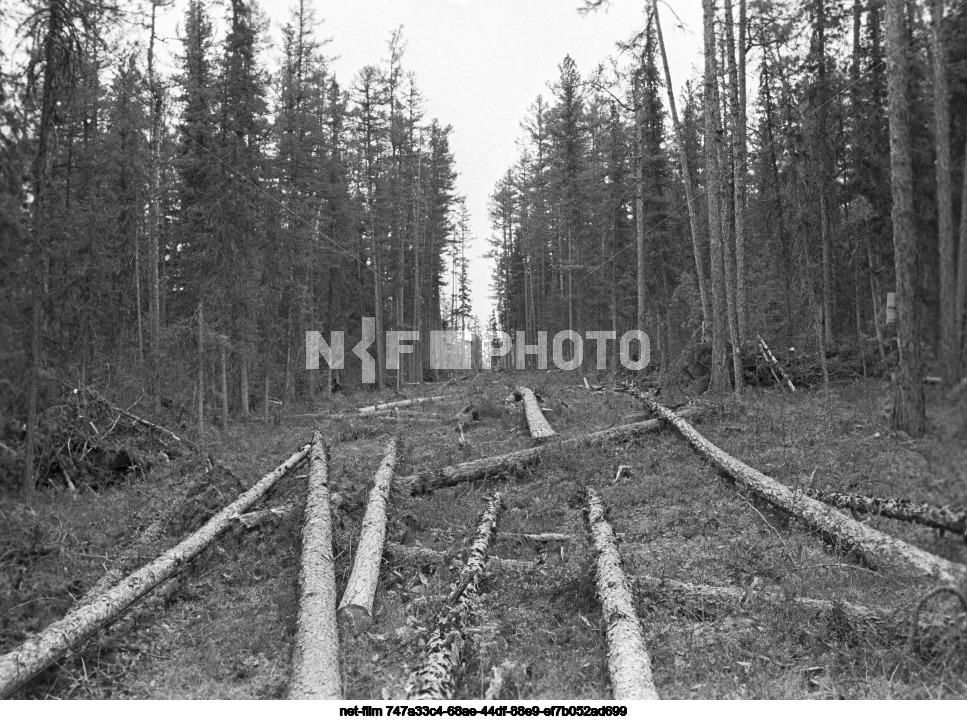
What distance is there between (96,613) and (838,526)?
19.4 ft

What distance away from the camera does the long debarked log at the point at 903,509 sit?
2795 mm

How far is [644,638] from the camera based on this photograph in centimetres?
401

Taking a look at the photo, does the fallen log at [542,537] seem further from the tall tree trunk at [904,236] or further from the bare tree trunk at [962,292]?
the bare tree trunk at [962,292]

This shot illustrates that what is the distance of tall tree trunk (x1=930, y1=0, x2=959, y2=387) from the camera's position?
2709 millimetres

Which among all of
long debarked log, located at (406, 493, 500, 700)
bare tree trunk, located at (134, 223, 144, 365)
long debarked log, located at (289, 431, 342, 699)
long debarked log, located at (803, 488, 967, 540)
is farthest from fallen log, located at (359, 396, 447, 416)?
long debarked log, located at (803, 488, 967, 540)

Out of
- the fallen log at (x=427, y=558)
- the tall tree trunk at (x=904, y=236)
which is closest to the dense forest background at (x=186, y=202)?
the fallen log at (x=427, y=558)

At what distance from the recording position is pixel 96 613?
13.5 feet

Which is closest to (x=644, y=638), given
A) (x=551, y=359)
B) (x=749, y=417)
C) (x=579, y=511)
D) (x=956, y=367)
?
(x=956, y=367)

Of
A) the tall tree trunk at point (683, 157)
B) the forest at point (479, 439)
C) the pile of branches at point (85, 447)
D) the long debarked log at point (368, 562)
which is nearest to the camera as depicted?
the forest at point (479, 439)

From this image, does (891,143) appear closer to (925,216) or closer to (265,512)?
(925,216)

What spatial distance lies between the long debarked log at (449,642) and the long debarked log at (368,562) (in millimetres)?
688

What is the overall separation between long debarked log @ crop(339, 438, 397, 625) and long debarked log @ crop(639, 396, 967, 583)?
3.73 meters
